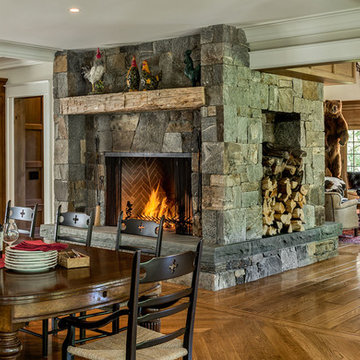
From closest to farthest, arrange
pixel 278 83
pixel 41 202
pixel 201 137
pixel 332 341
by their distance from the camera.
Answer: pixel 332 341 < pixel 201 137 < pixel 278 83 < pixel 41 202

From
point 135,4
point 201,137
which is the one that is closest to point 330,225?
point 201,137

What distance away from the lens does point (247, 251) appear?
19.2 feet

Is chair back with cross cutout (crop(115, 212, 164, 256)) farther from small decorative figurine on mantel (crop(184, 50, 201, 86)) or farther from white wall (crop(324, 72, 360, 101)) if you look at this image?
white wall (crop(324, 72, 360, 101))

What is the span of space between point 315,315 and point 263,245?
57.2 inches

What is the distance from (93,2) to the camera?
4.80m

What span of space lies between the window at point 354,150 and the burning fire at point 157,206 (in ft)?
22.0

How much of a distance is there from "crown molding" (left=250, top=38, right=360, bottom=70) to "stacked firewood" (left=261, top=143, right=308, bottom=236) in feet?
3.63

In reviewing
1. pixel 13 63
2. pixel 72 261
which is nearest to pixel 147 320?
pixel 72 261

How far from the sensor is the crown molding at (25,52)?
659 centimetres

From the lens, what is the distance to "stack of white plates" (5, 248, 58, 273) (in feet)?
9.64

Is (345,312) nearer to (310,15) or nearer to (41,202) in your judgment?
(310,15)

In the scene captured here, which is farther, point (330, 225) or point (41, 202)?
point (41, 202)

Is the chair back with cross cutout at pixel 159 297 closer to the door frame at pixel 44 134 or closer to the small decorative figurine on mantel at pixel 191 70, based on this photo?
the small decorative figurine on mantel at pixel 191 70

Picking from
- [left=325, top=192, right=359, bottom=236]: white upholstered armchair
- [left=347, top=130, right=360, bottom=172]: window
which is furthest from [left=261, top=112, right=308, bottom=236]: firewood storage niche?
[left=347, top=130, right=360, bottom=172]: window
